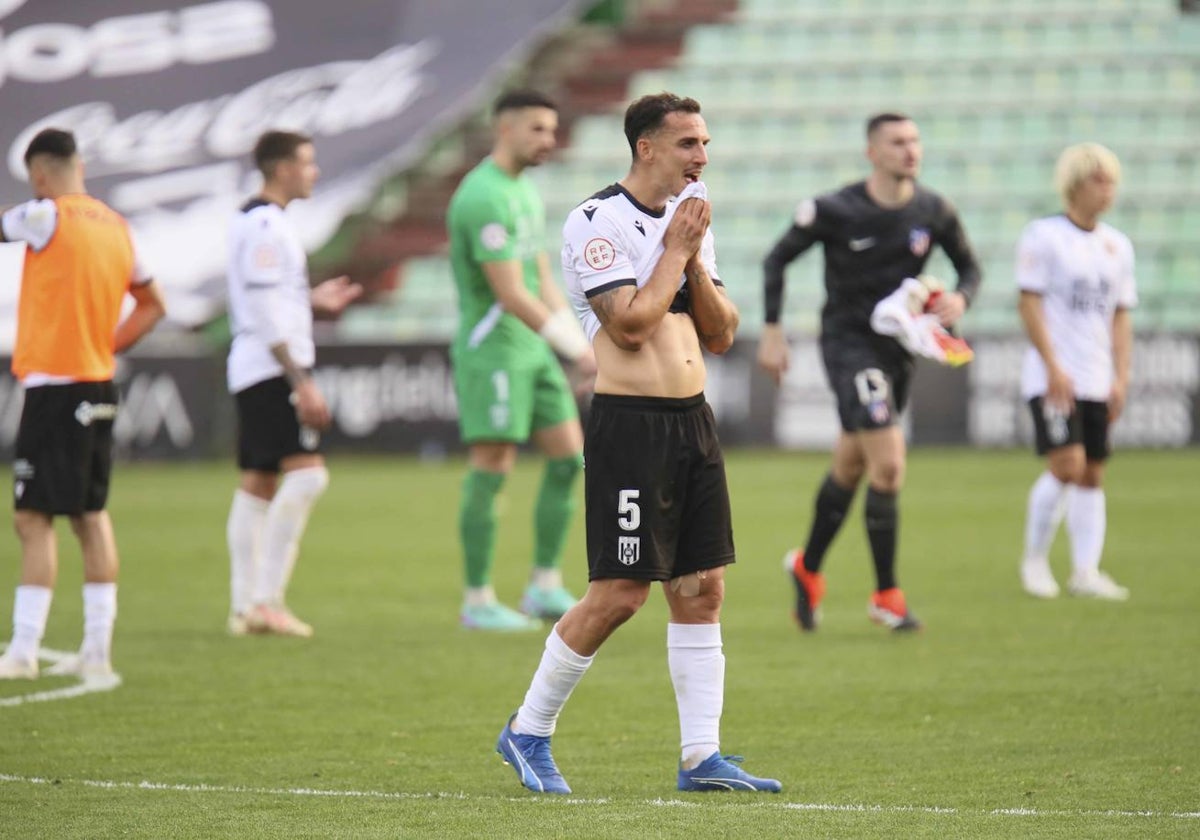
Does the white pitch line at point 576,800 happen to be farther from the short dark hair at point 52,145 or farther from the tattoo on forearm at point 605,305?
the short dark hair at point 52,145

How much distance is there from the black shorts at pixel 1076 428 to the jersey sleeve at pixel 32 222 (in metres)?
5.29

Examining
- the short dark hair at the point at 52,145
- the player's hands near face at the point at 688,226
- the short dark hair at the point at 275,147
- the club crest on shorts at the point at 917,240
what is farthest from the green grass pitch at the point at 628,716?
the short dark hair at the point at 275,147

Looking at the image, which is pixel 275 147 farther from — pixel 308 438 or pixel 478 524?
pixel 478 524

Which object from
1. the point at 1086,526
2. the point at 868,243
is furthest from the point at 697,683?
the point at 1086,526

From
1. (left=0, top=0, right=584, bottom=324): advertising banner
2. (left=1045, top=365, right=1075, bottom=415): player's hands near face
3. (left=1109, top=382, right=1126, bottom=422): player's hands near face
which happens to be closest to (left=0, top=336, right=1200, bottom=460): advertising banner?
(left=0, top=0, right=584, bottom=324): advertising banner

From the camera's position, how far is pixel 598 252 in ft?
16.6

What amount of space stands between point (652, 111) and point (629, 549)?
1.19 meters

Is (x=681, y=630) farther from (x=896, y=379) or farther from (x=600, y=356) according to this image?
(x=896, y=379)

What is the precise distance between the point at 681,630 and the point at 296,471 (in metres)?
3.98

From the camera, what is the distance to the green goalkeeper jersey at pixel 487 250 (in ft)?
29.3

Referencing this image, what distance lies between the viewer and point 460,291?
9.16 metres

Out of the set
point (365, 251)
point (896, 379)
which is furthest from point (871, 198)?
point (365, 251)

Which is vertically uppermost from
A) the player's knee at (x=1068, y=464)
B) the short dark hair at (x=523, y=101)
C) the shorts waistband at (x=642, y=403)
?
the short dark hair at (x=523, y=101)

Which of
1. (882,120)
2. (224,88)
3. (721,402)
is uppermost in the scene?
(224,88)
